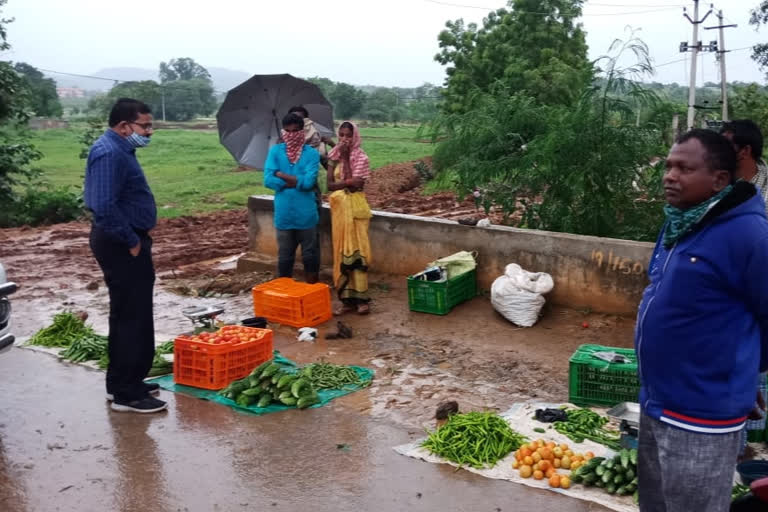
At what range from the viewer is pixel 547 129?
909 cm

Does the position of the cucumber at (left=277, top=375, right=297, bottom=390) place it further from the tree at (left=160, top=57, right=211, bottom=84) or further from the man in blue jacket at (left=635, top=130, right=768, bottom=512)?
the tree at (left=160, top=57, right=211, bottom=84)

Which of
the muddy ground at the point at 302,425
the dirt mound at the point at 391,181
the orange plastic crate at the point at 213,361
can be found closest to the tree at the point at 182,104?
the dirt mound at the point at 391,181

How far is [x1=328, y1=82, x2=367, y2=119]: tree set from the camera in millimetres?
65500

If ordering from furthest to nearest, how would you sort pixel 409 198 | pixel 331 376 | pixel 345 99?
pixel 345 99
pixel 409 198
pixel 331 376

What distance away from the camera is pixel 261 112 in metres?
9.98

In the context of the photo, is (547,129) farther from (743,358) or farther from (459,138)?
(743,358)

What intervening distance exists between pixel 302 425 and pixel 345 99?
203 ft

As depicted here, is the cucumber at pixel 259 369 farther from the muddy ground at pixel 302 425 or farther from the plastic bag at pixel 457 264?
the plastic bag at pixel 457 264

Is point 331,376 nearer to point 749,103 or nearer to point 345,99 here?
point 749,103

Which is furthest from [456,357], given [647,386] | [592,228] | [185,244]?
[185,244]

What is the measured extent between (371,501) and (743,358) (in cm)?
248

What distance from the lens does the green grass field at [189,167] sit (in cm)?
2203

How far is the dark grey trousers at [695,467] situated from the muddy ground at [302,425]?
1.60m

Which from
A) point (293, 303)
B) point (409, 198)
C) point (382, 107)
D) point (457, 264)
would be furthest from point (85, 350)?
point (382, 107)
